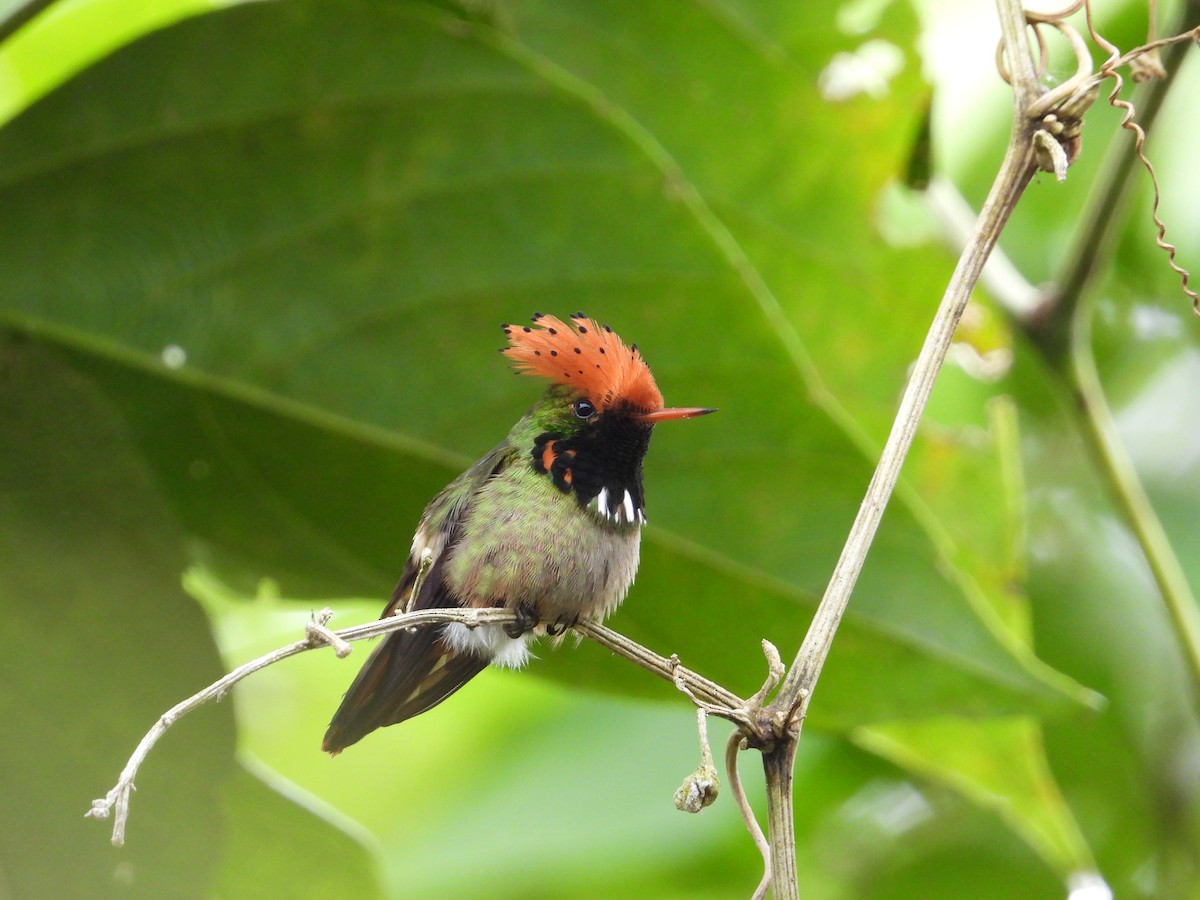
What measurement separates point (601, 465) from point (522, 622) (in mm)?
166

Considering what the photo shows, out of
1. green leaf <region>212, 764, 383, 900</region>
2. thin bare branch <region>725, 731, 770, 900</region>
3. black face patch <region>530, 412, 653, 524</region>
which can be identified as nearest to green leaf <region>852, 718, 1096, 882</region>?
green leaf <region>212, 764, 383, 900</region>

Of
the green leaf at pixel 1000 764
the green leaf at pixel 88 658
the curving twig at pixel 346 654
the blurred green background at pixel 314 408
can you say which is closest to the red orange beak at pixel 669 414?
the curving twig at pixel 346 654

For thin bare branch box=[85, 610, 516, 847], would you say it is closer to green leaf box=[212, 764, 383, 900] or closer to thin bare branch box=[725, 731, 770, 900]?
thin bare branch box=[725, 731, 770, 900]

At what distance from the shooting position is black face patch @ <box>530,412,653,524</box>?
38.5 inches

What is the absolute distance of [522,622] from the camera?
902mm

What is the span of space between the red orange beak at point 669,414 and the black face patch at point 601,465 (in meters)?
0.04

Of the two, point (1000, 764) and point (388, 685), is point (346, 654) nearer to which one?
point (388, 685)

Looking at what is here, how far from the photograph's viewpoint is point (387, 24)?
4.48 feet

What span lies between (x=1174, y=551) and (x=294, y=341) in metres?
1.75

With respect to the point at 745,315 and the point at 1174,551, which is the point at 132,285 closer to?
the point at 745,315

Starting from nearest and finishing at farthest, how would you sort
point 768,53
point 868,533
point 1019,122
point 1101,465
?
point 868,533
point 1019,122
point 1101,465
point 768,53

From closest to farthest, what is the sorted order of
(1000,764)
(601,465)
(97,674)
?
1. (601,465)
2. (97,674)
3. (1000,764)

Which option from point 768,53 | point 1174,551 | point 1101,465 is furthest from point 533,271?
point 1174,551

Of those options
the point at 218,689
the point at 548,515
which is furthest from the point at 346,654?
the point at 548,515
